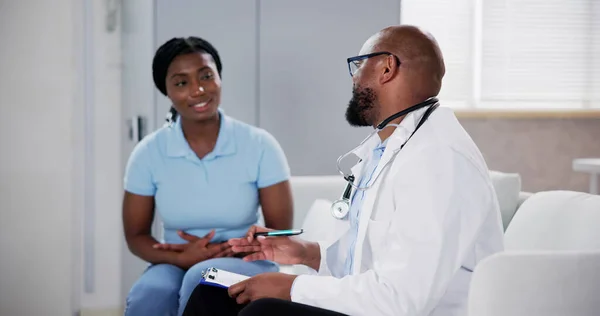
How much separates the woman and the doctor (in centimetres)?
63

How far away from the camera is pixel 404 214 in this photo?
53.4 inches

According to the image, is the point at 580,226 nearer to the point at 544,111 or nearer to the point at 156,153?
the point at 156,153

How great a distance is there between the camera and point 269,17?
9.56 feet

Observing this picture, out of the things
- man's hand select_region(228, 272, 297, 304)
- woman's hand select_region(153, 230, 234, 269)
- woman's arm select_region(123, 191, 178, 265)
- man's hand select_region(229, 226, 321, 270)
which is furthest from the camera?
woman's arm select_region(123, 191, 178, 265)

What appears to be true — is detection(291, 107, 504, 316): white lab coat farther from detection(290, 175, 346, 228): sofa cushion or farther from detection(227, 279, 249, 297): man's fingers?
detection(290, 175, 346, 228): sofa cushion

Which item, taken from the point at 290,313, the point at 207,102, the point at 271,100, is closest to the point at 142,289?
the point at 207,102

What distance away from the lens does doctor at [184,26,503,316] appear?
1329 mm

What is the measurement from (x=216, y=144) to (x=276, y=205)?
0.27 metres

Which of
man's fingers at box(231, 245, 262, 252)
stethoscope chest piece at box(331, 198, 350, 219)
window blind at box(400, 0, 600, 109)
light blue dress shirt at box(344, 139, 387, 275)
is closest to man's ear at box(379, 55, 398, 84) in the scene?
light blue dress shirt at box(344, 139, 387, 275)

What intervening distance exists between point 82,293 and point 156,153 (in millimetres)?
1755

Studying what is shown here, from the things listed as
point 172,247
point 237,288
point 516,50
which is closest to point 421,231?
point 237,288

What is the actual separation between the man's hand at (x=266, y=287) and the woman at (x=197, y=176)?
27.9 inches

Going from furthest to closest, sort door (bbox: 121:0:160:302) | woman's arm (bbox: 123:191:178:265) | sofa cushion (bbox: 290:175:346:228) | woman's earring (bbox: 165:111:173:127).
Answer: door (bbox: 121:0:160:302), sofa cushion (bbox: 290:175:346:228), woman's earring (bbox: 165:111:173:127), woman's arm (bbox: 123:191:178:265)

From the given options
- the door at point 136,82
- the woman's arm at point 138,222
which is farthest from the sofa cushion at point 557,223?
the door at point 136,82
